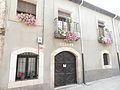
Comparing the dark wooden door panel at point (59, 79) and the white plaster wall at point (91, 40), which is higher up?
the white plaster wall at point (91, 40)

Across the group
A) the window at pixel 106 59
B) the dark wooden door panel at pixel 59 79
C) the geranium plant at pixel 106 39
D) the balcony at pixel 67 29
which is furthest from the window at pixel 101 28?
the dark wooden door panel at pixel 59 79

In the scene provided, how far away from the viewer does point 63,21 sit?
6352 mm

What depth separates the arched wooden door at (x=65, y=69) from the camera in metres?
5.61

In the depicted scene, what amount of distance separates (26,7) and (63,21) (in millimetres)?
2510

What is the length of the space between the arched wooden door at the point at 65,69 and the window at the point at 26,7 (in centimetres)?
310

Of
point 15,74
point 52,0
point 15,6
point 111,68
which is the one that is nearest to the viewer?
point 15,74

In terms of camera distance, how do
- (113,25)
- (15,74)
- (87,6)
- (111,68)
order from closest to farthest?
(15,74)
(87,6)
(111,68)
(113,25)

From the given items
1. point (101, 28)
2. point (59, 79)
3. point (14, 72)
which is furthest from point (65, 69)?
point (101, 28)

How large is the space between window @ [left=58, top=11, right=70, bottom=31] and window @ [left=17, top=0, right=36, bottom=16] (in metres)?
1.75

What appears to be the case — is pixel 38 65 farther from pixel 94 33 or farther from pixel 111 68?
pixel 111 68

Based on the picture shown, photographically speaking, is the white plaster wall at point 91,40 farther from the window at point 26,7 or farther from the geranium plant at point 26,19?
the geranium plant at point 26,19

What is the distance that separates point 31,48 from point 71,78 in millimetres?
3337

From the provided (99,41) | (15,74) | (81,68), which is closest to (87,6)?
(99,41)

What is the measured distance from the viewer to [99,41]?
24.8 feet
